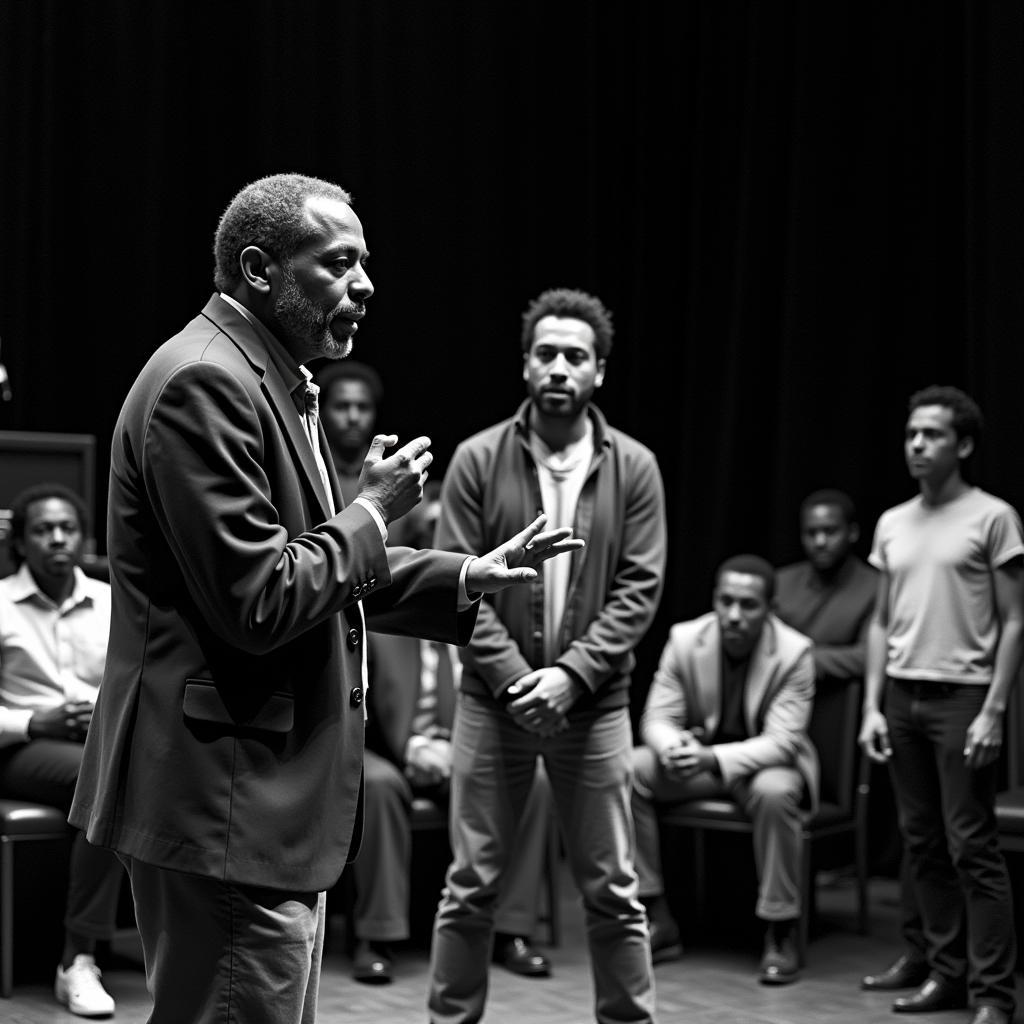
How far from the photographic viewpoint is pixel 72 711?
4043 millimetres

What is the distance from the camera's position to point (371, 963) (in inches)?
162

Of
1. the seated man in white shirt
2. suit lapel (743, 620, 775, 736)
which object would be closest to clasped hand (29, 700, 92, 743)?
the seated man in white shirt

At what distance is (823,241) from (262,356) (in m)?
4.14

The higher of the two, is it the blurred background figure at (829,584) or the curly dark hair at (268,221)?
the curly dark hair at (268,221)

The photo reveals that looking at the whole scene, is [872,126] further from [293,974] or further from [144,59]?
[293,974]

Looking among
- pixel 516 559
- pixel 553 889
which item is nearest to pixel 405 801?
pixel 553 889

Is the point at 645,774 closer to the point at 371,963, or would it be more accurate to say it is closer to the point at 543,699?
the point at 371,963

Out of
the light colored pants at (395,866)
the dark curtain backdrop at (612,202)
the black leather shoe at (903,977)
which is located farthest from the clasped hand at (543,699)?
the dark curtain backdrop at (612,202)

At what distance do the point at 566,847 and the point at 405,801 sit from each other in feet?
3.92

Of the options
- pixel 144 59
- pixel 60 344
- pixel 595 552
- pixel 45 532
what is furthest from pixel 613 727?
pixel 144 59

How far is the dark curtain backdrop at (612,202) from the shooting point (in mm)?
5238

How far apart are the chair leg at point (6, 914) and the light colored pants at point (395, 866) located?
0.90 metres

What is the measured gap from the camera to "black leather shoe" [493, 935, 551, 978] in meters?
4.22

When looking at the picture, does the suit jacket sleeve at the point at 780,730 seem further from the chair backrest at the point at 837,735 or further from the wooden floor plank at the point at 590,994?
the wooden floor plank at the point at 590,994
